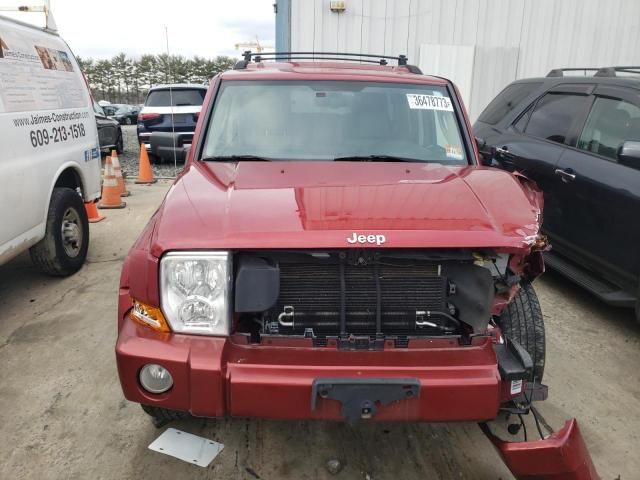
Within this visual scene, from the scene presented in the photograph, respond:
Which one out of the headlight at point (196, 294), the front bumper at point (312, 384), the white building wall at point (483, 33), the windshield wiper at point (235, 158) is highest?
the white building wall at point (483, 33)

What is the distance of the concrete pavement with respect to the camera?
248 cm

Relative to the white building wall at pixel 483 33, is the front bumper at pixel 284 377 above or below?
below

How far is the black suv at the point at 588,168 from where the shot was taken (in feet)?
12.5

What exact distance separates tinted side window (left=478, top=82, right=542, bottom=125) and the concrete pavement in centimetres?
256

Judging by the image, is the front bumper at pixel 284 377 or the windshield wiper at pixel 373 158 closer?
the front bumper at pixel 284 377

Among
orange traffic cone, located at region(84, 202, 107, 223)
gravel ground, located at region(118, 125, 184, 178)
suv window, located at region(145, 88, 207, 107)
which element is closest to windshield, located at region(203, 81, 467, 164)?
orange traffic cone, located at region(84, 202, 107, 223)

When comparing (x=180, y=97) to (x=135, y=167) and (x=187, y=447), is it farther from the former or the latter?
(x=187, y=447)

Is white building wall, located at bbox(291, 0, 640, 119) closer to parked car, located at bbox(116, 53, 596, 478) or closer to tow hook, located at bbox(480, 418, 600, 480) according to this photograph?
parked car, located at bbox(116, 53, 596, 478)

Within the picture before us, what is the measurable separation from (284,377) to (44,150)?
3278 mm

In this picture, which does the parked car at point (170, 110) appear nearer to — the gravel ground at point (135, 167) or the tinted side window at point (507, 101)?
the gravel ground at point (135, 167)

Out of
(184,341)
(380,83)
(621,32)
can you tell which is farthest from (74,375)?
(621,32)

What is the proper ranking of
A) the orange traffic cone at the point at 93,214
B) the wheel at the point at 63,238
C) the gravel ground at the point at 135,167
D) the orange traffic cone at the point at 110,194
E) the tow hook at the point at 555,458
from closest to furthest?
the tow hook at the point at 555,458 < the wheel at the point at 63,238 < the orange traffic cone at the point at 93,214 < the orange traffic cone at the point at 110,194 < the gravel ground at the point at 135,167

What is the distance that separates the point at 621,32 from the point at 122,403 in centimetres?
1259

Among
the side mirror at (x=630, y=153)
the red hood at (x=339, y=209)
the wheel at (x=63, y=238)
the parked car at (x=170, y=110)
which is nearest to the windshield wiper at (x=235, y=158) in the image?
the red hood at (x=339, y=209)
